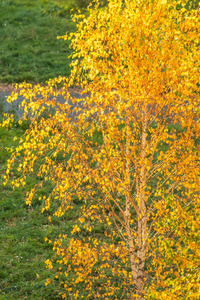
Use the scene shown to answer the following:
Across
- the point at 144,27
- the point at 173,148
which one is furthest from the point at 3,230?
the point at 144,27

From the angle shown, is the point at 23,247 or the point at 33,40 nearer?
the point at 23,247

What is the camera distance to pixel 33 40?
16.3 m

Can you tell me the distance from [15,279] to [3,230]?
1231mm

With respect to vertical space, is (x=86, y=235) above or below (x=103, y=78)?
below

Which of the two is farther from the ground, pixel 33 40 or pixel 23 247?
pixel 33 40

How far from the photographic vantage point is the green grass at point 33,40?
1420 cm

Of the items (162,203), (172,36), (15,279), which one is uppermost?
(172,36)

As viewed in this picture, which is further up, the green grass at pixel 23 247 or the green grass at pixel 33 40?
the green grass at pixel 33 40

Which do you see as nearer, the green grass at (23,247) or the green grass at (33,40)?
the green grass at (23,247)

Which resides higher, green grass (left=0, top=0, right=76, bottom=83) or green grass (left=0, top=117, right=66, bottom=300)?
green grass (left=0, top=0, right=76, bottom=83)

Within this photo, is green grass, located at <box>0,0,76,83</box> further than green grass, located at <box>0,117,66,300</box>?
Yes

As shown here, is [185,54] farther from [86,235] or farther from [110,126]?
[86,235]

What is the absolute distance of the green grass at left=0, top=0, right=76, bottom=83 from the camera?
46.6ft

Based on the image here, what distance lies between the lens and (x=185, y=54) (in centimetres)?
396
